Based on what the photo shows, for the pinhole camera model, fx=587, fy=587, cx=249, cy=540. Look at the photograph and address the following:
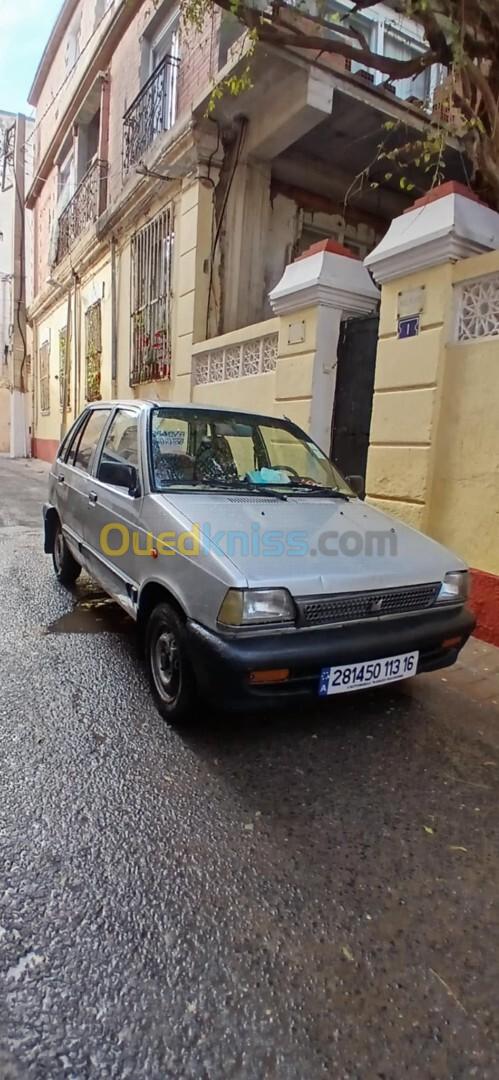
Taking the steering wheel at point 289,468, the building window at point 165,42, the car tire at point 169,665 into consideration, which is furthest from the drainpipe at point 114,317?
the car tire at point 169,665

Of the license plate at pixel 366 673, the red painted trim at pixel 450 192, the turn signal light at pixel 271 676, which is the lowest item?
the license plate at pixel 366 673

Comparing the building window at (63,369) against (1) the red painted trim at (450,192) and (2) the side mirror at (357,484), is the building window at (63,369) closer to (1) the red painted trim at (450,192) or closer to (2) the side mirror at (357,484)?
(1) the red painted trim at (450,192)

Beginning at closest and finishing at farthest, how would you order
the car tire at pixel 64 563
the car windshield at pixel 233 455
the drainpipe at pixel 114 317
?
the car windshield at pixel 233 455, the car tire at pixel 64 563, the drainpipe at pixel 114 317

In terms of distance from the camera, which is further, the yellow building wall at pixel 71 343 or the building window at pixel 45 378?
the building window at pixel 45 378

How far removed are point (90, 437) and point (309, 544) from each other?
8.24ft

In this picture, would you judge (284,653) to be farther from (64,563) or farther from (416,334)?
(64,563)

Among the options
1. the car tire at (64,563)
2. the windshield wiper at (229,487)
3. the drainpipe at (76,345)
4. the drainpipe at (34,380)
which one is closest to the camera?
the windshield wiper at (229,487)

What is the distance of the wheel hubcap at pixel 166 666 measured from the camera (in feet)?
9.53

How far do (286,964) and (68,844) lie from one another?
88 cm

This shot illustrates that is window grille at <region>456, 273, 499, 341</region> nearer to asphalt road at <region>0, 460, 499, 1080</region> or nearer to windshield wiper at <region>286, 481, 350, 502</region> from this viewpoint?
windshield wiper at <region>286, 481, 350, 502</region>

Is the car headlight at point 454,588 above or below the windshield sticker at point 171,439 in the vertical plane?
below

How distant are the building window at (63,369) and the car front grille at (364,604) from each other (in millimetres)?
14135

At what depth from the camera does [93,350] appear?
43.6 ft

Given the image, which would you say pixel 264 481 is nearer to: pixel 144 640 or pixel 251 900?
pixel 144 640
